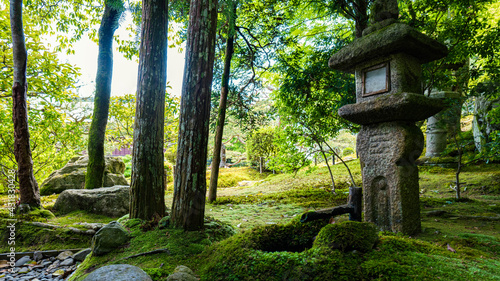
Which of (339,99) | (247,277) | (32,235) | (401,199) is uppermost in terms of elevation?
(339,99)

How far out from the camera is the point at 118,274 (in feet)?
6.08

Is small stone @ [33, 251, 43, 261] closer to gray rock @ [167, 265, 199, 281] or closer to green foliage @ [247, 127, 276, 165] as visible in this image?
gray rock @ [167, 265, 199, 281]

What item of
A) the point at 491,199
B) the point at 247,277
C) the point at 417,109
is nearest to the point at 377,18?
the point at 417,109

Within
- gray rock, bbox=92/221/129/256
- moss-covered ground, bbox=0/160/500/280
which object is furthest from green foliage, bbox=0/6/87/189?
gray rock, bbox=92/221/129/256

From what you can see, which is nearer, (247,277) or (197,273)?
(247,277)

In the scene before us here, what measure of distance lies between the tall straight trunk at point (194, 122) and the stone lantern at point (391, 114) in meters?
1.93

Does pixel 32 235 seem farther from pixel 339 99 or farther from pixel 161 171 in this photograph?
pixel 339 99

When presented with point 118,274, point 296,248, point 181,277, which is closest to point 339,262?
point 296,248

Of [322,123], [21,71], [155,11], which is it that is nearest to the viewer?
[155,11]

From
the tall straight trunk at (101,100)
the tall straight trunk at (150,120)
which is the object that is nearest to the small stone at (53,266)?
the tall straight trunk at (150,120)

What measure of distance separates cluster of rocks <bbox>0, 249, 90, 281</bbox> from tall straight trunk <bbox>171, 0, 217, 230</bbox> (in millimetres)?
1653

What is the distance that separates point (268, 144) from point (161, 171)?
1065 cm

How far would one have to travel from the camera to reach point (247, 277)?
1.81m

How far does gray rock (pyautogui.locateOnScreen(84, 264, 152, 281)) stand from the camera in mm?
1814
